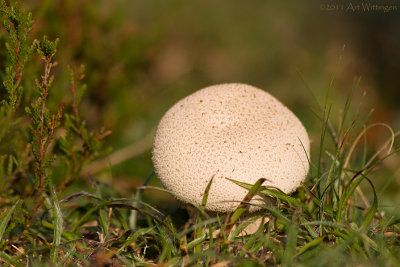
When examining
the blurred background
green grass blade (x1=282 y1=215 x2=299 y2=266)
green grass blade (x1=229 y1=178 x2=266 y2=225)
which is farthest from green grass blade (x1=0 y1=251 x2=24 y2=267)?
green grass blade (x1=282 y1=215 x2=299 y2=266)

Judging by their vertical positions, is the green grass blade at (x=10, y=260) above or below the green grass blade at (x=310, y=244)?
below

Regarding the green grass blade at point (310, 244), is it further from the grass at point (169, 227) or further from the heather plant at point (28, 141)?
the heather plant at point (28, 141)

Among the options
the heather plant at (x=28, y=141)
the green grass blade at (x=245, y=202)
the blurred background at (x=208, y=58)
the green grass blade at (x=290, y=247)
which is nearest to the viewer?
the green grass blade at (x=290, y=247)

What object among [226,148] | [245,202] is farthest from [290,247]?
[226,148]

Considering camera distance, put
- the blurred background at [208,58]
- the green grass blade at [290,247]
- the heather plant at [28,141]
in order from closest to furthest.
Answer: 1. the green grass blade at [290,247]
2. the heather plant at [28,141]
3. the blurred background at [208,58]

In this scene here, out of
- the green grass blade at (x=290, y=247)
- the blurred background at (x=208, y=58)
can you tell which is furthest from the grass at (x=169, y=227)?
the blurred background at (x=208, y=58)

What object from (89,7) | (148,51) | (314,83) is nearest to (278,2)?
(314,83)

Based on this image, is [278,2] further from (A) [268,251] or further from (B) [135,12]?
(A) [268,251]

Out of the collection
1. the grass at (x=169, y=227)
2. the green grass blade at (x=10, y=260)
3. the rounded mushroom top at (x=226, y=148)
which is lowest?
the green grass blade at (x=10, y=260)
